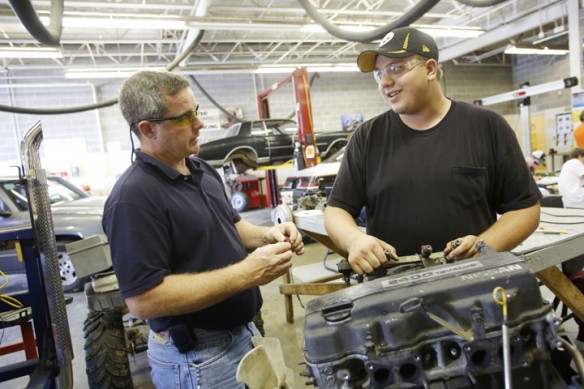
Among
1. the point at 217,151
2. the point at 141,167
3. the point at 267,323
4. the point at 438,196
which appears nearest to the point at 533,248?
the point at 438,196

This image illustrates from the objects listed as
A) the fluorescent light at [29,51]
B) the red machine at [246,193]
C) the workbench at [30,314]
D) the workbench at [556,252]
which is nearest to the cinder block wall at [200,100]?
the red machine at [246,193]

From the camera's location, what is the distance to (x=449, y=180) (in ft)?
4.66

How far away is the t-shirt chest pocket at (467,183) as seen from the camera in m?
1.41

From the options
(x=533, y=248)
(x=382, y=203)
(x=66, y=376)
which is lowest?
(x=66, y=376)

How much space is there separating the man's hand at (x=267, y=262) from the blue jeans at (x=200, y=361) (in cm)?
28

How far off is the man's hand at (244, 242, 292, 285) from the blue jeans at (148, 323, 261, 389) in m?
0.28

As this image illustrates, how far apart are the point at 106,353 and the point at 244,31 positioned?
30.8ft

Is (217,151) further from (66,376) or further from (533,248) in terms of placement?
(533,248)

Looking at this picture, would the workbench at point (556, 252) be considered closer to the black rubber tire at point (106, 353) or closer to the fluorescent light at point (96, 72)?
Result: the black rubber tire at point (106, 353)

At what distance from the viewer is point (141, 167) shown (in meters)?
1.32

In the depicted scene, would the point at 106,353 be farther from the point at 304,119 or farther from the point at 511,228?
the point at 304,119

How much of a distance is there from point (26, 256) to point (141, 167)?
4.92 ft

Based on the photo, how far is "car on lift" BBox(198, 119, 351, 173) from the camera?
8711 millimetres

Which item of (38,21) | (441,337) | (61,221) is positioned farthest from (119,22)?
(441,337)
